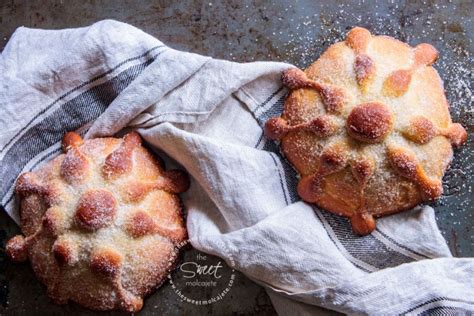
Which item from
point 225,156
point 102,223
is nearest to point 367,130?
point 225,156

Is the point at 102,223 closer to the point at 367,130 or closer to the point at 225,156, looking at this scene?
the point at 225,156

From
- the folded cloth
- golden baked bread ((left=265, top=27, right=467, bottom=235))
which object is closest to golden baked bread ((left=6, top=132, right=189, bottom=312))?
the folded cloth

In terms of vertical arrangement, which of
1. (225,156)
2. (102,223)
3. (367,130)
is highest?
(367,130)

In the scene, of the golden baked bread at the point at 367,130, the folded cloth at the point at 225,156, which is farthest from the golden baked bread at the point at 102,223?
the golden baked bread at the point at 367,130

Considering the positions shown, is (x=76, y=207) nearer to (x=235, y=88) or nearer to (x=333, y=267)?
(x=235, y=88)

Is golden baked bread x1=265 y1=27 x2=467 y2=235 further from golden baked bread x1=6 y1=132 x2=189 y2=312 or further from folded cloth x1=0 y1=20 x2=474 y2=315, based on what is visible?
golden baked bread x1=6 y1=132 x2=189 y2=312

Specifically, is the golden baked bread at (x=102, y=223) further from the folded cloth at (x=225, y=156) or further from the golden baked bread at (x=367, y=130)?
the golden baked bread at (x=367, y=130)

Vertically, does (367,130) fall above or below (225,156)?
above
